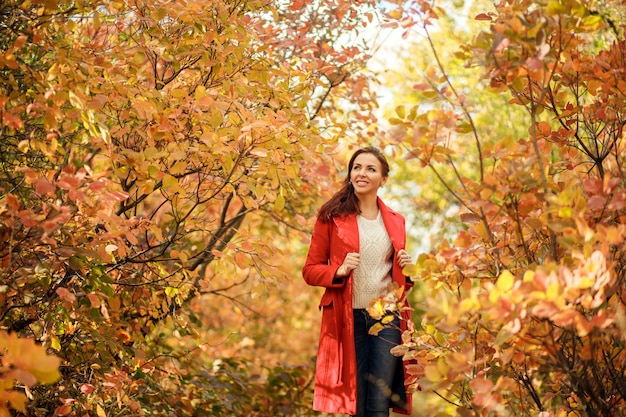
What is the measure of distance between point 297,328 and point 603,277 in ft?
41.5

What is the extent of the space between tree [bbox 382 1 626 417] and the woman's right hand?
664 millimetres

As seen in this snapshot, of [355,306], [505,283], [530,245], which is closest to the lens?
[505,283]

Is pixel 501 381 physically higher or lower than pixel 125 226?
lower

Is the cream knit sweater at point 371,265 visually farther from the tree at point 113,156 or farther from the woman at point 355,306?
the tree at point 113,156

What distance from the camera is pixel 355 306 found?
3.48 m

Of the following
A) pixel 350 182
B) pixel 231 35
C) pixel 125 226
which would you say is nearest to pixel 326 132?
pixel 350 182

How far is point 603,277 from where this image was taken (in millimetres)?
1861

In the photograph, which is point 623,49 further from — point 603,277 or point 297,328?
point 297,328

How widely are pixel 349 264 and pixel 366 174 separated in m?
0.58

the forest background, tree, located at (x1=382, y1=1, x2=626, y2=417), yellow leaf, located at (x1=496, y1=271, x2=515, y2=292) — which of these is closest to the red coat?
the forest background

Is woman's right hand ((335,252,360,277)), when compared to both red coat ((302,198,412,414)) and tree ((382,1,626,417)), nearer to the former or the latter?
red coat ((302,198,412,414))

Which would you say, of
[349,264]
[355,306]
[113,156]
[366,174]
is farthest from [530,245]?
[113,156]

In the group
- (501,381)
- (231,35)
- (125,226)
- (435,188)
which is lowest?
(501,381)

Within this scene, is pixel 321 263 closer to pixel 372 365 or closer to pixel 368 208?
pixel 368 208
